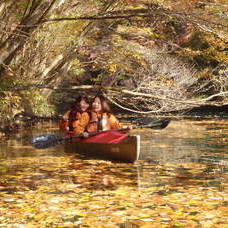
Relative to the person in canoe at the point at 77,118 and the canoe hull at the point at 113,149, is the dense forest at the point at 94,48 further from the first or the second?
the canoe hull at the point at 113,149

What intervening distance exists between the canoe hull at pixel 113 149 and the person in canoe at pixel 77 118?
534 millimetres

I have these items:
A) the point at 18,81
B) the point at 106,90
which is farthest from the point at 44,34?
the point at 106,90

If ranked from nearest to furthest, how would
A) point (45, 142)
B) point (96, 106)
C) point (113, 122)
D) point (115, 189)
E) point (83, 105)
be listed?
point (115, 189), point (45, 142), point (96, 106), point (113, 122), point (83, 105)

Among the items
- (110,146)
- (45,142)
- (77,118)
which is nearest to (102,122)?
(77,118)

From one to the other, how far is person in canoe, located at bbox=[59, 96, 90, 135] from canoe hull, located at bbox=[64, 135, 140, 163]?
1.75 ft

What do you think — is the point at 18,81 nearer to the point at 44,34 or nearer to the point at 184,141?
the point at 44,34

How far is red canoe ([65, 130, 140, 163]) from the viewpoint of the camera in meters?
10.8

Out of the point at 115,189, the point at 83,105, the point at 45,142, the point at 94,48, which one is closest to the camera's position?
the point at 115,189

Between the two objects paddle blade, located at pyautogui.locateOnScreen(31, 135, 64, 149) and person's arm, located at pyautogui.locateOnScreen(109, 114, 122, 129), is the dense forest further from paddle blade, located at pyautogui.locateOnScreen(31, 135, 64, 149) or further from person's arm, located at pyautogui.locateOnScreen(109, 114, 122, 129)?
paddle blade, located at pyautogui.locateOnScreen(31, 135, 64, 149)

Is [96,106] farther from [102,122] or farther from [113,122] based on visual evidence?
[113,122]

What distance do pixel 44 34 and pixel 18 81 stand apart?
3251 millimetres

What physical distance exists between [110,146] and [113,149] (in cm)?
11

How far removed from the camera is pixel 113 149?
438 inches

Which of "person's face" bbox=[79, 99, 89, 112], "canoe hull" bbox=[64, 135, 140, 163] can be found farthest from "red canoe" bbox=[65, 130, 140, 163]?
"person's face" bbox=[79, 99, 89, 112]
